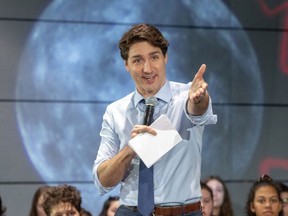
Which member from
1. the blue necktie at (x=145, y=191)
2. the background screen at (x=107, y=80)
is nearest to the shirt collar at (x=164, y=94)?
the blue necktie at (x=145, y=191)

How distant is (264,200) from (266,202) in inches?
1.3

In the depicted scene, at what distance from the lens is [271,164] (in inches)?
Answer: 215

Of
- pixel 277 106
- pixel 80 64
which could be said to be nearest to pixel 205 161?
pixel 277 106

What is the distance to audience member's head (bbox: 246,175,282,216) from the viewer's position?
4.27m

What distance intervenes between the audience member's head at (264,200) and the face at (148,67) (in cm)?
227

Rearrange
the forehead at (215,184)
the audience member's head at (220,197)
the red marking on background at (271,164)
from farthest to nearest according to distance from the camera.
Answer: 1. the red marking on background at (271,164)
2. the forehead at (215,184)
3. the audience member's head at (220,197)

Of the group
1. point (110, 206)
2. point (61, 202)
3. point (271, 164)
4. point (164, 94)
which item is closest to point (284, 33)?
point (271, 164)

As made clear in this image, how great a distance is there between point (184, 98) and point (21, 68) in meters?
3.12

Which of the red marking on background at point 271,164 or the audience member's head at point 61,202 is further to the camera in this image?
the red marking on background at point 271,164

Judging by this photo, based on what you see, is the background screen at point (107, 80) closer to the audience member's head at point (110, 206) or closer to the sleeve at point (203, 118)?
the audience member's head at point (110, 206)

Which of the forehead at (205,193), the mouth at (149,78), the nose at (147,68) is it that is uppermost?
the nose at (147,68)

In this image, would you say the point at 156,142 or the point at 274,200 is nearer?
the point at 156,142

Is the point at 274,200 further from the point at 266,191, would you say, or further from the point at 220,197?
the point at 220,197

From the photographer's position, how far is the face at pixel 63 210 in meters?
3.83
